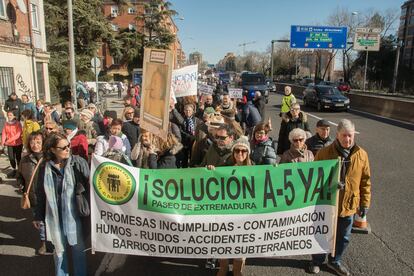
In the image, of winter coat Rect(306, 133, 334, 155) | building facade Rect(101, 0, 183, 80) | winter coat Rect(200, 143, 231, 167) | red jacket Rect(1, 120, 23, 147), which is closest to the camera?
winter coat Rect(200, 143, 231, 167)

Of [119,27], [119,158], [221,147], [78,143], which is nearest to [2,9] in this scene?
[78,143]

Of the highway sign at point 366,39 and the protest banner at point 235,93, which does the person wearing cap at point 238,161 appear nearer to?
the protest banner at point 235,93

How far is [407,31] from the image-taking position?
3201 inches

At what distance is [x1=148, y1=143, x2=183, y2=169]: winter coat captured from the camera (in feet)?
14.6

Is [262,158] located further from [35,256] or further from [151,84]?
[35,256]

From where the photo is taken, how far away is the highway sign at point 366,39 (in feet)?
111

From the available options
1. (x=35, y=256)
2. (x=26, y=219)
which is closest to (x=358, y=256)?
(x=35, y=256)

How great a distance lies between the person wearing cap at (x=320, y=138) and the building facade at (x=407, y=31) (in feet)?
269

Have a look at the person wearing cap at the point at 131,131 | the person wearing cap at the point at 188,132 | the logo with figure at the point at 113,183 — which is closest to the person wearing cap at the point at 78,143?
the person wearing cap at the point at 131,131

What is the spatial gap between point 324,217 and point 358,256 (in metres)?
1.18

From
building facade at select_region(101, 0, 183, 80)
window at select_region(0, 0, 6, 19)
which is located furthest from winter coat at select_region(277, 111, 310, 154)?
building facade at select_region(101, 0, 183, 80)

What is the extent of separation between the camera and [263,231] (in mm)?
3691

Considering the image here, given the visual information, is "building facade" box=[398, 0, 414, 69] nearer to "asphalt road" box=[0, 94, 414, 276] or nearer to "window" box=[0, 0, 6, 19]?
"window" box=[0, 0, 6, 19]

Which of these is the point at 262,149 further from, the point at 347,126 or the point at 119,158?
the point at 119,158
